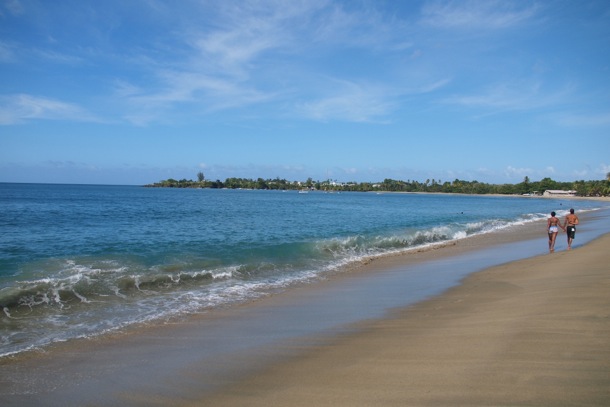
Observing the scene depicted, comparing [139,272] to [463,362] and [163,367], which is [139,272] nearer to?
[163,367]

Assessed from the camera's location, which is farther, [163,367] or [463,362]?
[163,367]

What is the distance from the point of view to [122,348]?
663 cm

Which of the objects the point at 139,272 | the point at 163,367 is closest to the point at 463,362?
the point at 163,367

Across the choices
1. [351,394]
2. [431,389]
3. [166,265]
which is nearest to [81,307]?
[166,265]

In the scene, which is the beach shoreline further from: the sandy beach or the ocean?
the ocean

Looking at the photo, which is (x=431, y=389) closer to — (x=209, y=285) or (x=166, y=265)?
(x=209, y=285)

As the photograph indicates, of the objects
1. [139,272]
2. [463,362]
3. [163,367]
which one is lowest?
[139,272]

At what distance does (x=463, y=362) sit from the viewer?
5039mm

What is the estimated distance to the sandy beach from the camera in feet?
13.7

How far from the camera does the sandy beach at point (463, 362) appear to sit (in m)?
4.19

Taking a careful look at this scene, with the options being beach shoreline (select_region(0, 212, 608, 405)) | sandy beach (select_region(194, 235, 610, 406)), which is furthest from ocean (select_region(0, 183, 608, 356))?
sandy beach (select_region(194, 235, 610, 406))

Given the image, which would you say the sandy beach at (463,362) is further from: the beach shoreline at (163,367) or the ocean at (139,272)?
the ocean at (139,272)

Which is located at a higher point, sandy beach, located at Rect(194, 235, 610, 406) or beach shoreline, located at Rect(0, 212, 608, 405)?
sandy beach, located at Rect(194, 235, 610, 406)

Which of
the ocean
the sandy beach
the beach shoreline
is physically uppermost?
the sandy beach
